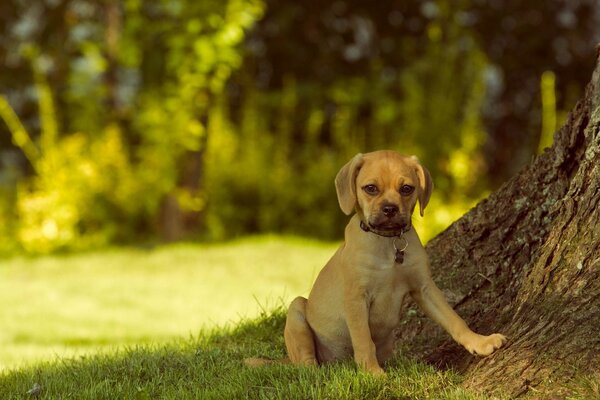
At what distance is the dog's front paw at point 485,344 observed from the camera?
156 inches

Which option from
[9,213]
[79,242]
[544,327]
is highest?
[9,213]

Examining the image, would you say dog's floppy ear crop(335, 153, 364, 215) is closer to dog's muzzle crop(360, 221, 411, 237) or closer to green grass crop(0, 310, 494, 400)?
dog's muzzle crop(360, 221, 411, 237)

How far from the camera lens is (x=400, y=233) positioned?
406 cm

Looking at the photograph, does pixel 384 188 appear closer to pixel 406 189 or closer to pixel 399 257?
pixel 406 189

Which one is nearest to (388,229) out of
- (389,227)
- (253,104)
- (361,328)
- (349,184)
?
(389,227)

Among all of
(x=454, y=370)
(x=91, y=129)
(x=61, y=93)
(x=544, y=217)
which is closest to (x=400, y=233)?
(x=454, y=370)

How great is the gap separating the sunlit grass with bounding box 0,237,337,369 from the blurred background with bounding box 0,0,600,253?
1.14 metres

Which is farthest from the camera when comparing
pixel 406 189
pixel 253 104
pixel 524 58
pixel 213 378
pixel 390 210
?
pixel 524 58

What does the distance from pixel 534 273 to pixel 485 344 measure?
436mm

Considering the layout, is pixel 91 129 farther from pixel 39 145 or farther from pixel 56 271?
pixel 56 271

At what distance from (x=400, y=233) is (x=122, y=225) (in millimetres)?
9232

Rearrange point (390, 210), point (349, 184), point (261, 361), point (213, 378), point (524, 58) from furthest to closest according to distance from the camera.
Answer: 1. point (524, 58)
2. point (261, 361)
3. point (213, 378)
4. point (349, 184)
5. point (390, 210)

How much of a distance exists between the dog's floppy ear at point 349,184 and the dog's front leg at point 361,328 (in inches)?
14.5

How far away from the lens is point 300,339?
4.48 m
